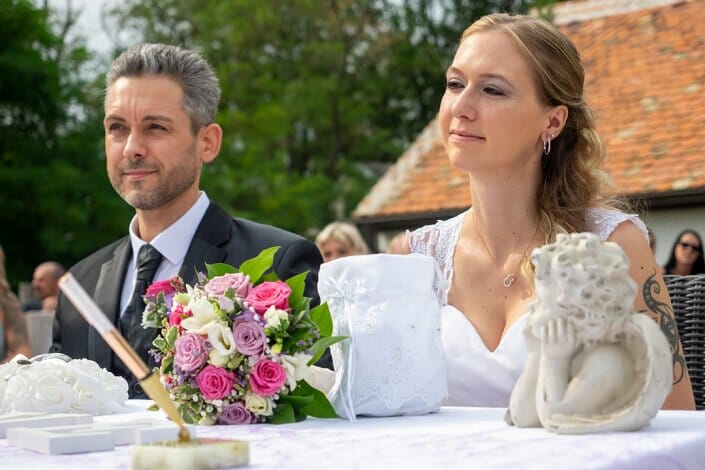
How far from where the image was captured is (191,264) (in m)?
4.53

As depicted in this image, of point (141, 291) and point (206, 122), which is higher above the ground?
point (206, 122)

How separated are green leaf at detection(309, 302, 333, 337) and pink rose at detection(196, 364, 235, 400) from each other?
242mm

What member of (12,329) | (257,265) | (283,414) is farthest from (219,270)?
(12,329)

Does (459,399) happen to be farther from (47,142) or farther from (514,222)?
(47,142)

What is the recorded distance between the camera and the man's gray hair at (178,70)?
4676mm

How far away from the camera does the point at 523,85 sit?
3875 millimetres

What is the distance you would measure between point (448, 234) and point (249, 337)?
1.88 metres

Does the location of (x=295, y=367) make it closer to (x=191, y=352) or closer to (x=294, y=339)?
(x=294, y=339)

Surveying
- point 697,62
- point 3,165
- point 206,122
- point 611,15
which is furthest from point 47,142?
point 206,122

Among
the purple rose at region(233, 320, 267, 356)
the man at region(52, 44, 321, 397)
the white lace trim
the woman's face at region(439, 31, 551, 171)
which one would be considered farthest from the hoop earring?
the purple rose at region(233, 320, 267, 356)

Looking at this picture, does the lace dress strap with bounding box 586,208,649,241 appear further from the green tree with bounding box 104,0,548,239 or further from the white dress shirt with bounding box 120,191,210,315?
→ the green tree with bounding box 104,0,548,239

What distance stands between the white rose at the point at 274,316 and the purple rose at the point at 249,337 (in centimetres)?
2

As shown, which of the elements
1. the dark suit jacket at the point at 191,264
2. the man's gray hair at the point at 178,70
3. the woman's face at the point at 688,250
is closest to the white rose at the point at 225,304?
the dark suit jacket at the point at 191,264

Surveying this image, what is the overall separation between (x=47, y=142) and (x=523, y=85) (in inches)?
1050
